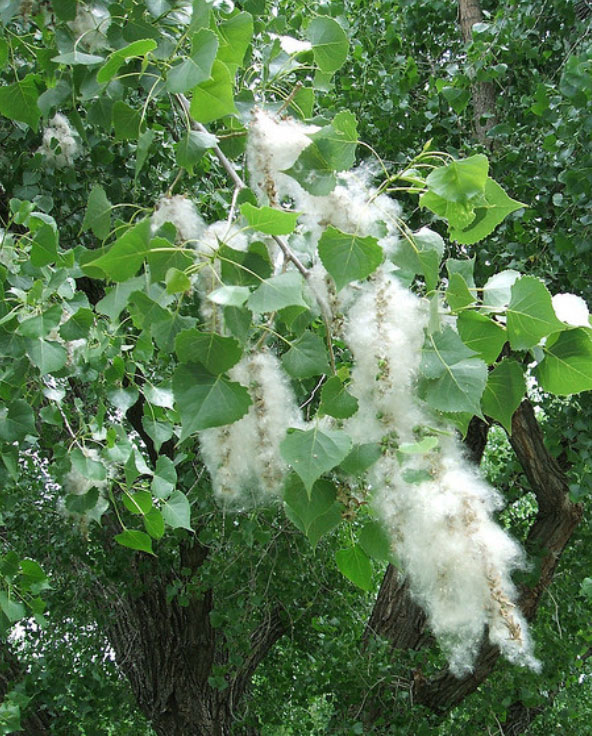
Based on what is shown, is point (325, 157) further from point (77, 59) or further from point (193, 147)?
point (77, 59)

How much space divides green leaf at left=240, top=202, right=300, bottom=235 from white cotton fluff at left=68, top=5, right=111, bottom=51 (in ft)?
1.71

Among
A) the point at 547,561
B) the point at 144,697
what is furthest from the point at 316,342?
the point at 144,697

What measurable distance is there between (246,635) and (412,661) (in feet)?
2.24

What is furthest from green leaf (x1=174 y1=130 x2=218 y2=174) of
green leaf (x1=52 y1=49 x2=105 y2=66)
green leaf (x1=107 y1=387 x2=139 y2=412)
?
green leaf (x1=107 y1=387 x2=139 y2=412)

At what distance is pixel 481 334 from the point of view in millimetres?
771

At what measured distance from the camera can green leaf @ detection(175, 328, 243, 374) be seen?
705 millimetres

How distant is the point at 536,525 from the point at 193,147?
274cm

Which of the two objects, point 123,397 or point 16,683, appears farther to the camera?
point 16,683

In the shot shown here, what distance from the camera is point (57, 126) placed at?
8.13ft

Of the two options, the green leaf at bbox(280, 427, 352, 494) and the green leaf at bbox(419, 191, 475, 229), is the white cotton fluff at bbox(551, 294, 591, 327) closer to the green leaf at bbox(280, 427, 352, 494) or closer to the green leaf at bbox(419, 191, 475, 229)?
the green leaf at bbox(419, 191, 475, 229)

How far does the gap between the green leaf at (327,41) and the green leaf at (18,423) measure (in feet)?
2.90

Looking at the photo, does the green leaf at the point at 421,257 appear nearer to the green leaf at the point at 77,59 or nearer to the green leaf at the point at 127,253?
the green leaf at the point at 127,253

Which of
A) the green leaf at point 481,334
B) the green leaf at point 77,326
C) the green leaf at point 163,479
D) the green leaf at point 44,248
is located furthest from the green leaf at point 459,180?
the green leaf at point 163,479

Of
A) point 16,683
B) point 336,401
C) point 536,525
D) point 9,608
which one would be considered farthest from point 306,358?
point 16,683
